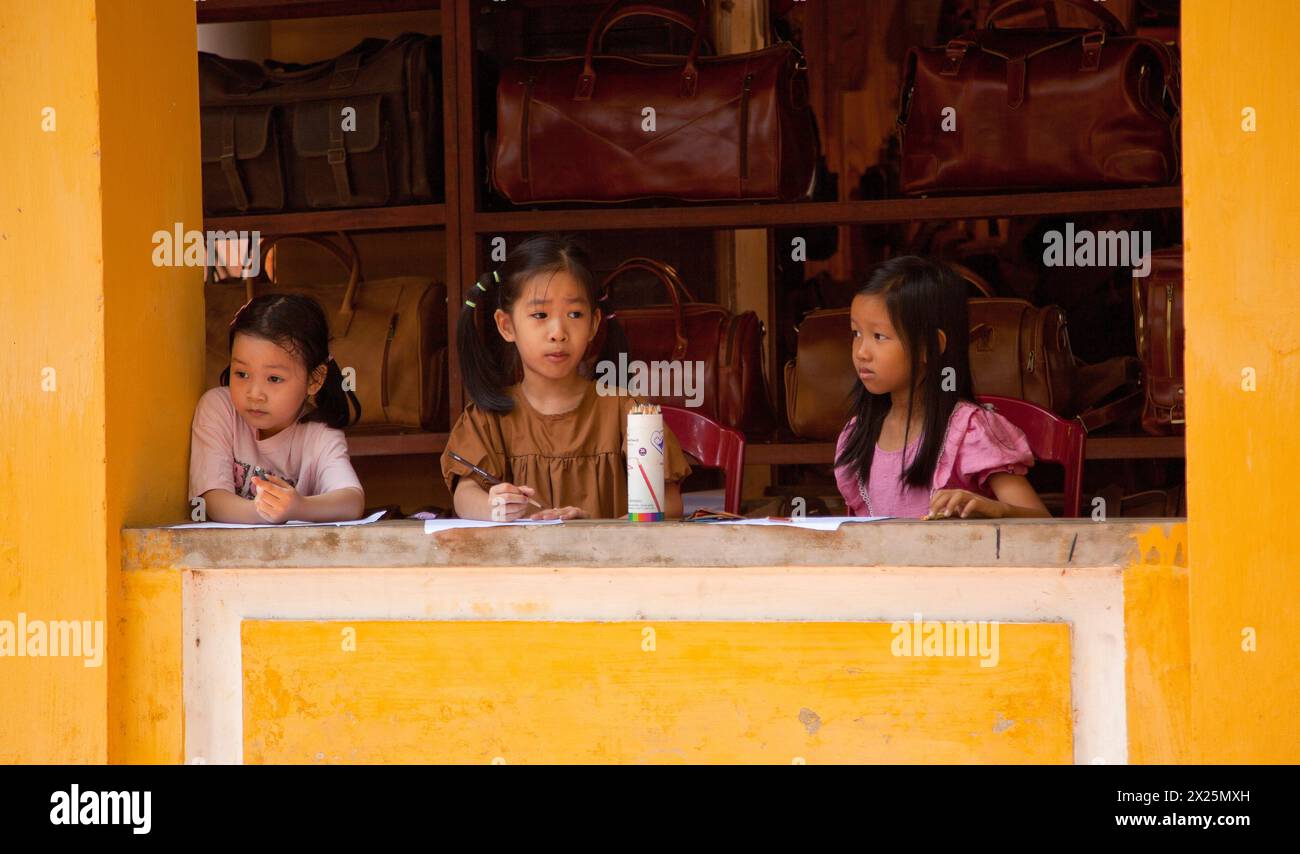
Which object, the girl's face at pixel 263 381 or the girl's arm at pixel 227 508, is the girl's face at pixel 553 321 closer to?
the girl's face at pixel 263 381

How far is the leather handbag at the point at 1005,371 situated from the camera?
3.38 metres

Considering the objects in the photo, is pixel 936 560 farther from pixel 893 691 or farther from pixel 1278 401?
pixel 1278 401

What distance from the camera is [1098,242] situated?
4.03 metres

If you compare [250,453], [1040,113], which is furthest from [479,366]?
[1040,113]

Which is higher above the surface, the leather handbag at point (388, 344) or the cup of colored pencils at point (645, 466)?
the leather handbag at point (388, 344)

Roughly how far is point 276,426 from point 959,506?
127 cm

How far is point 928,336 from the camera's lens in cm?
271

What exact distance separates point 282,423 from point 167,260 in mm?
444

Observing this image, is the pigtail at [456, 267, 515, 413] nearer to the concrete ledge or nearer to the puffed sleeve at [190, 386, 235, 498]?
the puffed sleeve at [190, 386, 235, 498]

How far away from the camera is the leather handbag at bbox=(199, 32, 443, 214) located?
3.62 meters

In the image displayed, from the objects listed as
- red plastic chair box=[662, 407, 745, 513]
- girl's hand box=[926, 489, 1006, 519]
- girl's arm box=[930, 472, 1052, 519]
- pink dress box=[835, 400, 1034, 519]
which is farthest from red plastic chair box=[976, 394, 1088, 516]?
girl's hand box=[926, 489, 1006, 519]

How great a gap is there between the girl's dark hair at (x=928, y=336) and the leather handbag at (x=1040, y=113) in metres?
0.73

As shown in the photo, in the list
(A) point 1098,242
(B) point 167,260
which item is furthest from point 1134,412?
(B) point 167,260

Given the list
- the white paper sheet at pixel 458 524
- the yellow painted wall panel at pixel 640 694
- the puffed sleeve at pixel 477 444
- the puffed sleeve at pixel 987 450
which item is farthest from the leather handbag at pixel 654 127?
the yellow painted wall panel at pixel 640 694
